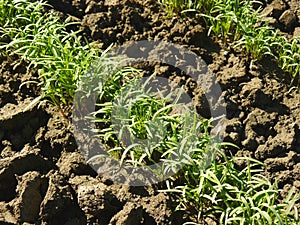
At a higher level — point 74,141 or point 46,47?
point 46,47

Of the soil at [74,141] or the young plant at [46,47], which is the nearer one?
the soil at [74,141]

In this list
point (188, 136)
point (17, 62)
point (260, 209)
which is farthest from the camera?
point (17, 62)

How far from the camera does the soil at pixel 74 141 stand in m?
3.03

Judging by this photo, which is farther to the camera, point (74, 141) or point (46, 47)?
point (46, 47)

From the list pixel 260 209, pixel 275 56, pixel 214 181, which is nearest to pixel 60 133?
pixel 214 181

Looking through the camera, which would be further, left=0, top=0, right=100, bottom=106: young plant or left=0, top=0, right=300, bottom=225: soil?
left=0, top=0, right=100, bottom=106: young plant

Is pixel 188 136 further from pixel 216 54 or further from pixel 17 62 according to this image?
pixel 17 62

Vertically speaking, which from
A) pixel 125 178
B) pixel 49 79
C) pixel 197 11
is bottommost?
pixel 125 178

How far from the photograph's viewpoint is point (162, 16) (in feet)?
13.5

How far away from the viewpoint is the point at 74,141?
332 centimetres

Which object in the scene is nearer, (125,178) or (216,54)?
(125,178)

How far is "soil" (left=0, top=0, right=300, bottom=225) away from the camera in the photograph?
303 centimetres

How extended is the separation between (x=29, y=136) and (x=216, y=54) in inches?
56.8

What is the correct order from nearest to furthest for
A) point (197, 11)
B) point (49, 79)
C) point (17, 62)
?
point (49, 79) → point (17, 62) → point (197, 11)
